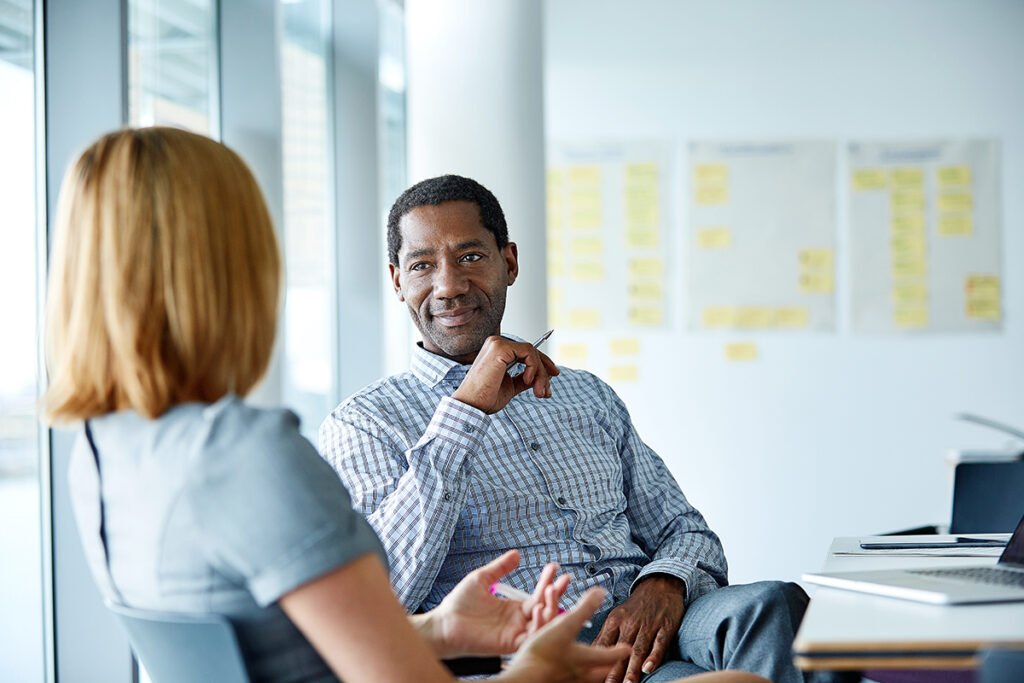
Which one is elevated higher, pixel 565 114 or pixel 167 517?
pixel 565 114

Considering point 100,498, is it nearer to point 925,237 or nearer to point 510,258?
point 510,258

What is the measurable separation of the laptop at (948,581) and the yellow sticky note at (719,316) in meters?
2.69

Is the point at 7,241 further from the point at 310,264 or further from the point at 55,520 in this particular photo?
the point at 310,264

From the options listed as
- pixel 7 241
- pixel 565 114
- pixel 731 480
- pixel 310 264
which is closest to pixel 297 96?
pixel 310 264

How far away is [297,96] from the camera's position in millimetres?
3650

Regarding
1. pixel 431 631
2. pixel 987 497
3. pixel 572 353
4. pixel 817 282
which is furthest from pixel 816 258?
pixel 431 631

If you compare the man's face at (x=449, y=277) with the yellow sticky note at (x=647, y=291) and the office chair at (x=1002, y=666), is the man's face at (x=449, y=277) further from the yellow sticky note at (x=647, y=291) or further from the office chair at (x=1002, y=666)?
the yellow sticky note at (x=647, y=291)

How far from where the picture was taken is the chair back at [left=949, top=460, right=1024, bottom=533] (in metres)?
2.36

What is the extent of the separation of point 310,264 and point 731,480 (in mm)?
1879

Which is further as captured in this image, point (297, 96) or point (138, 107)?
point (297, 96)

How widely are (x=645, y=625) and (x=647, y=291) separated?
8.05ft

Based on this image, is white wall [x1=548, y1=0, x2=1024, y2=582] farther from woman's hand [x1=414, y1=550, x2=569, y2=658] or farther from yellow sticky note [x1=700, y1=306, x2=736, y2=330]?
woman's hand [x1=414, y1=550, x2=569, y2=658]

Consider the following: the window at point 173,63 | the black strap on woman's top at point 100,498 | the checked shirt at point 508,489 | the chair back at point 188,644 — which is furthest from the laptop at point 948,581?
the window at point 173,63

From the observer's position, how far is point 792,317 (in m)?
4.18
